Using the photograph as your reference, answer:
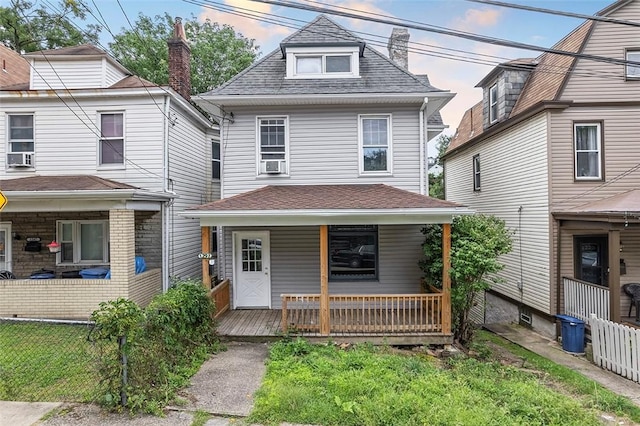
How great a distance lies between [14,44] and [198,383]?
896 inches

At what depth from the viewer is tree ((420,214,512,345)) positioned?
748cm

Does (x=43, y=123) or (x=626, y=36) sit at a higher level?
(x=626, y=36)

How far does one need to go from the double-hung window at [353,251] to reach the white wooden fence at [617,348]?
508cm

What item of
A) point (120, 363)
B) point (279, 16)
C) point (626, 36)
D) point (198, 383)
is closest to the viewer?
point (120, 363)

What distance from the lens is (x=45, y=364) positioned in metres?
5.89

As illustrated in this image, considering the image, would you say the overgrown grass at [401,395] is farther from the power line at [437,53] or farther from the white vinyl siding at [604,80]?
the white vinyl siding at [604,80]

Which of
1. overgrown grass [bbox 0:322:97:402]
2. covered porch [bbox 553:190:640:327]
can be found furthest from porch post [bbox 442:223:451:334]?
overgrown grass [bbox 0:322:97:402]

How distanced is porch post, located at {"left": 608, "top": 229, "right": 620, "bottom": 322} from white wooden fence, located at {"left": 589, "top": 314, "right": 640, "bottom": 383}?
2.32 ft

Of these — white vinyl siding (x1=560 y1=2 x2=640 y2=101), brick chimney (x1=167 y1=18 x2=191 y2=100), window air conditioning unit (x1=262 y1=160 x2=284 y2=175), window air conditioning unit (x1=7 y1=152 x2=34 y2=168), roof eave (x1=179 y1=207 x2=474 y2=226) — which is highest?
brick chimney (x1=167 y1=18 x2=191 y2=100)

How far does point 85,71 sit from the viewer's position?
10.6 metres

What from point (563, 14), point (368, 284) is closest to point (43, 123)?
point (368, 284)

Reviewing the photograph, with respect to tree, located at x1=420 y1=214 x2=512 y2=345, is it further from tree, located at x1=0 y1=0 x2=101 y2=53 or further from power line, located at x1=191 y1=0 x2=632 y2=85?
tree, located at x1=0 y1=0 x2=101 y2=53

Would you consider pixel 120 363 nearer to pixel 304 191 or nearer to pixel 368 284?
pixel 304 191

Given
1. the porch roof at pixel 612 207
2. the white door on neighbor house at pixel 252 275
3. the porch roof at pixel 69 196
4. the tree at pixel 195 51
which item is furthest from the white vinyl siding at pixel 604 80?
the tree at pixel 195 51
